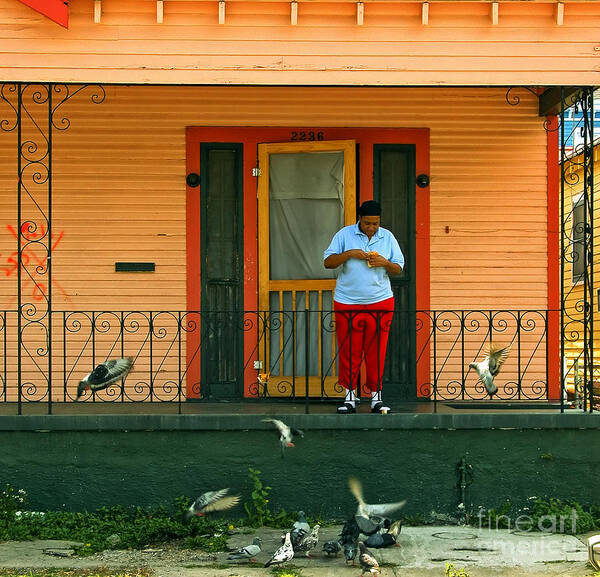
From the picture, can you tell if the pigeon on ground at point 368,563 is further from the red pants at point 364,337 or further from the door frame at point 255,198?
the door frame at point 255,198

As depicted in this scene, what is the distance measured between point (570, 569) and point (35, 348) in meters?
5.36

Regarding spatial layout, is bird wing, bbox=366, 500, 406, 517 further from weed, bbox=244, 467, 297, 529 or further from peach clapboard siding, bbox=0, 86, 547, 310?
peach clapboard siding, bbox=0, 86, 547, 310

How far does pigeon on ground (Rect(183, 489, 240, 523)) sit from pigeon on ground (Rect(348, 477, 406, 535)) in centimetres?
95

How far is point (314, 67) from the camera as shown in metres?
8.05

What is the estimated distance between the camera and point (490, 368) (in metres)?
8.88

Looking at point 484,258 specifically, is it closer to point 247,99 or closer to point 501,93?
point 501,93

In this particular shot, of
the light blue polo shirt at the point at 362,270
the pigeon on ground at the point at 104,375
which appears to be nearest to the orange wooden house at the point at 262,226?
the light blue polo shirt at the point at 362,270

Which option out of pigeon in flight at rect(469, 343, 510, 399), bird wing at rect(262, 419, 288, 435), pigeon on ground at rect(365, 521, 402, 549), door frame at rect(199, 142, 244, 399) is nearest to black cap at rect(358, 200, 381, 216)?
pigeon in flight at rect(469, 343, 510, 399)

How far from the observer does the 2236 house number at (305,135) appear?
9.96 m

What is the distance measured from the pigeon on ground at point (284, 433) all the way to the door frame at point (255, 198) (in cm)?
162

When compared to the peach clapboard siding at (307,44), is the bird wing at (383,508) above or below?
below

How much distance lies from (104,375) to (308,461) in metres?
1.84

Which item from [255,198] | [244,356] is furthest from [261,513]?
[255,198]

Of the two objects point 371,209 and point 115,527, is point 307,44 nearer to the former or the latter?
point 371,209
